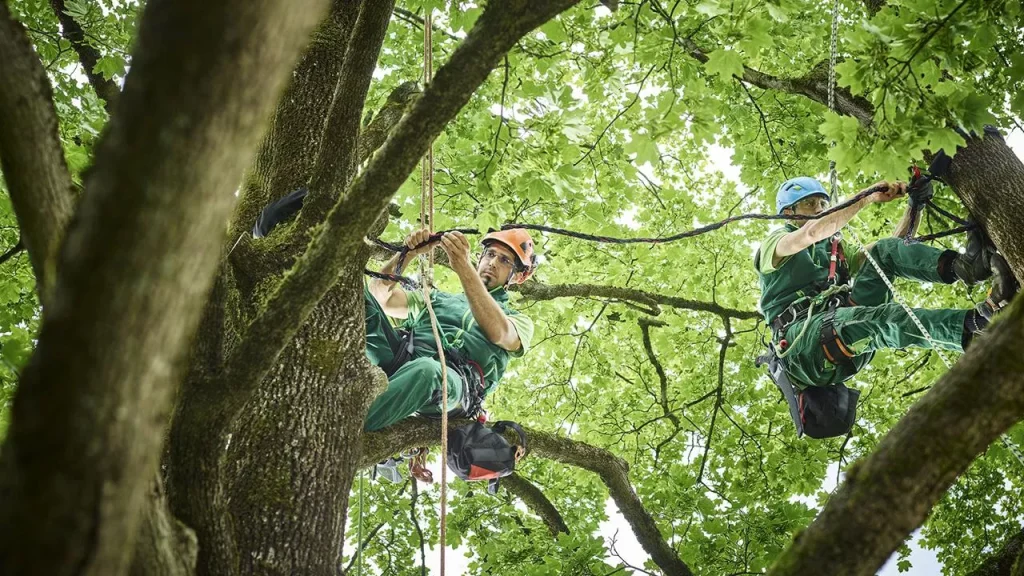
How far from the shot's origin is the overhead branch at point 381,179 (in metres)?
1.96

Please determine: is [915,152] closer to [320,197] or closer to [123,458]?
[320,197]

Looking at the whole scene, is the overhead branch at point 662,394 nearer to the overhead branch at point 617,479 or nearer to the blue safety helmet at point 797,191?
the overhead branch at point 617,479

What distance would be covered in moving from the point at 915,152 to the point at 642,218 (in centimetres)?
550

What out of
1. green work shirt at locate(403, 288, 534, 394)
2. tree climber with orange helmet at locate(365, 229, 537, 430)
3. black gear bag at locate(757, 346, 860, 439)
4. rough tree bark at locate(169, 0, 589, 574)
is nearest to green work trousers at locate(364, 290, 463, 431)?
tree climber with orange helmet at locate(365, 229, 537, 430)

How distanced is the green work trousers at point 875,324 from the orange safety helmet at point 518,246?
1772 mm

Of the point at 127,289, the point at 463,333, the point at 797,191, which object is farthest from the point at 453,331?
the point at 127,289

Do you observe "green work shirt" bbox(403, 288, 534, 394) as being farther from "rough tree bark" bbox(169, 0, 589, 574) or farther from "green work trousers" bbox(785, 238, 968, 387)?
"green work trousers" bbox(785, 238, 968, 387)

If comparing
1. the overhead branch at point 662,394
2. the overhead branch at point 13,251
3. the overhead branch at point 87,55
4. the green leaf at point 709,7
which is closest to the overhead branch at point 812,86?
the green leaf at point 709,7

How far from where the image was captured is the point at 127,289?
0.96 m

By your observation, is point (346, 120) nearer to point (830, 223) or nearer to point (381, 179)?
point (381, 179)

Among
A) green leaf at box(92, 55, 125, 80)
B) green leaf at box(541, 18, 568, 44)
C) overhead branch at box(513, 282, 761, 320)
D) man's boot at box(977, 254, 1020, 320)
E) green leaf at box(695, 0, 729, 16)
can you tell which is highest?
green leaf at box(92, 55, 125, 80)

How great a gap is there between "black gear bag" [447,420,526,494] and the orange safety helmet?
1.30m

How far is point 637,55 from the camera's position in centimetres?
395

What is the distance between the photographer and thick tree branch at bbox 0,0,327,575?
94 centimetres
